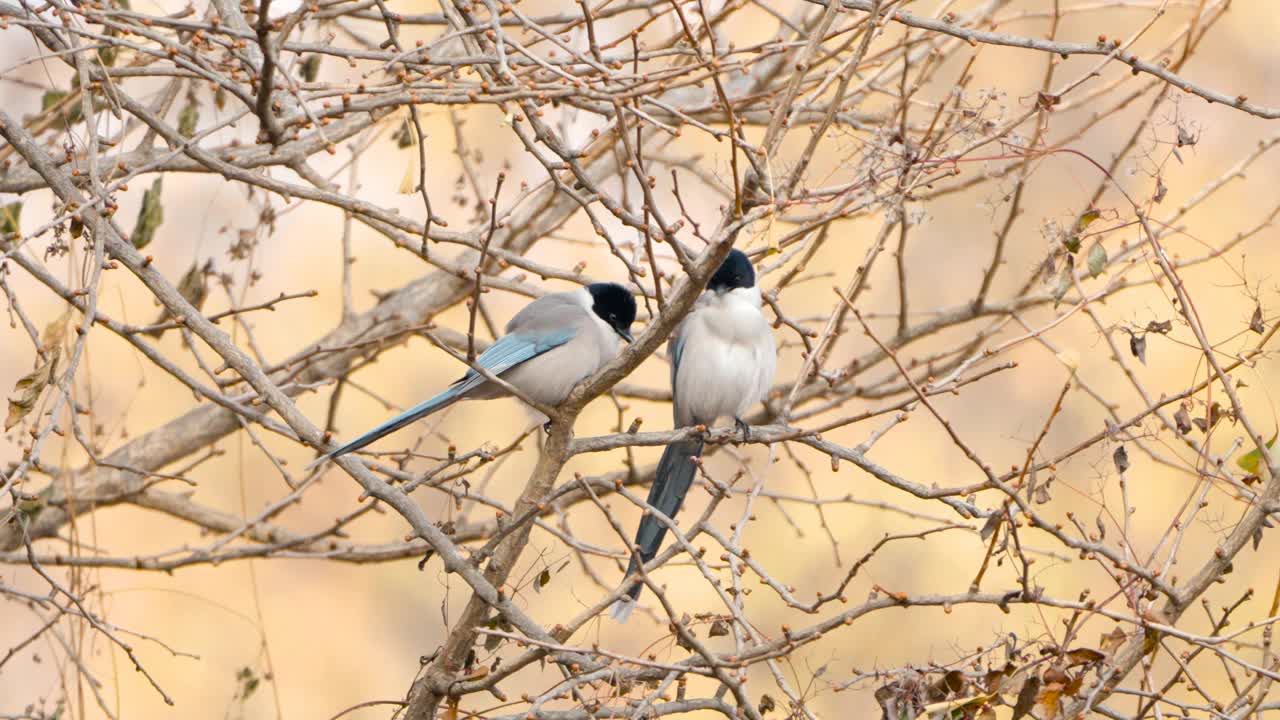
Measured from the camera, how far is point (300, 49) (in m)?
3.41

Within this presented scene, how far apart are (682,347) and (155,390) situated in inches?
272

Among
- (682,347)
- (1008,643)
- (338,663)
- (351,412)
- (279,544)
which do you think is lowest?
(1008,643)

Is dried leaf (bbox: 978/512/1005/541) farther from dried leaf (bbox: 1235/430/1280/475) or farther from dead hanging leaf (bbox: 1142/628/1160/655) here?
dried leaf (bbox: 1235/430/1280/475)

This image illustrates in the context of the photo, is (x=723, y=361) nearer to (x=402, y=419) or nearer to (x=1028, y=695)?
(x=402, y=419)

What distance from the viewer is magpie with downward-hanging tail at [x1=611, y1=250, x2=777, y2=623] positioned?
459 centimetres

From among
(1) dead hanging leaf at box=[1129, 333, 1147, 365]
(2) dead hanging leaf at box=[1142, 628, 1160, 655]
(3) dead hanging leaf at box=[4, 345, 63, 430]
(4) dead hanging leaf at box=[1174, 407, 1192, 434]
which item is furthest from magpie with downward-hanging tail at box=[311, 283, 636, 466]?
(2) dead hanging leaf at box=[1142, 628, 1160, 655]

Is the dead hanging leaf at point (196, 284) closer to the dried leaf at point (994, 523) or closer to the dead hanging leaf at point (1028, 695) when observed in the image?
the dried leaf at point (994, 523)

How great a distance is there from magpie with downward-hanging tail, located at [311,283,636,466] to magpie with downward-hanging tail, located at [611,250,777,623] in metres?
0.28

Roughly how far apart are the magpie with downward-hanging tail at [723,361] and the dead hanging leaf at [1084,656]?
203 centimetres

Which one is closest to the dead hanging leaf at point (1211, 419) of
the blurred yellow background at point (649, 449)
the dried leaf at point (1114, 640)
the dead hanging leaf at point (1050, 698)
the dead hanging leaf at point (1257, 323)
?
the dead hanging leaf at point (1257, 323)

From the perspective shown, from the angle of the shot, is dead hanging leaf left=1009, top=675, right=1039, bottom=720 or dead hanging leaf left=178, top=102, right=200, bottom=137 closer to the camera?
dead hanging leaf left=1009, top=675, right=1039, bottom=720

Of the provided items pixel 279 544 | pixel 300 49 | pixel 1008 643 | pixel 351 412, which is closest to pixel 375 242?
pixel 351 412

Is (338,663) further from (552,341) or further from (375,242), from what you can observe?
(552,341)

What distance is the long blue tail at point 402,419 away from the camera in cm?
331
